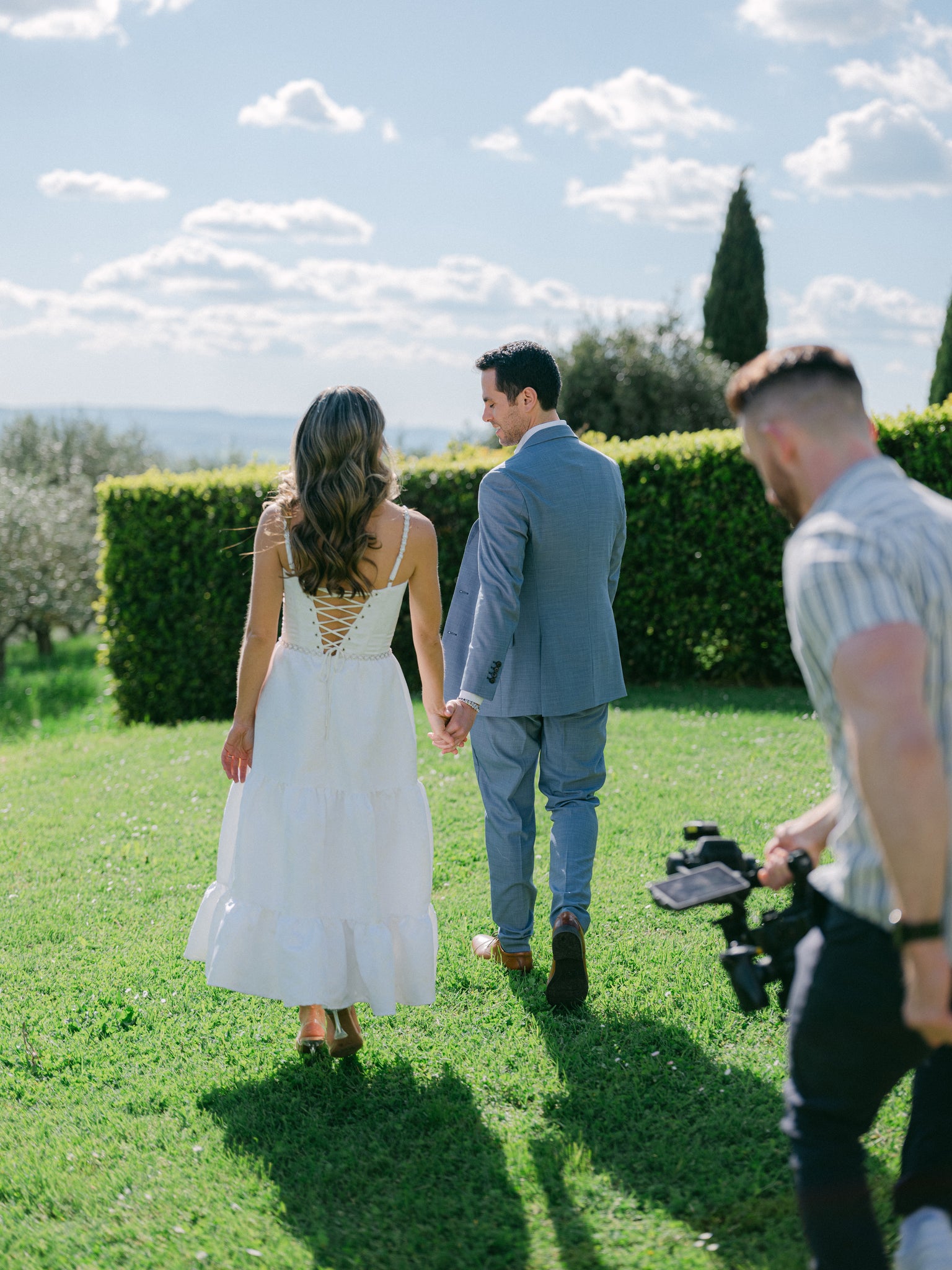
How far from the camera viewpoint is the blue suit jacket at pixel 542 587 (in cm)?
414

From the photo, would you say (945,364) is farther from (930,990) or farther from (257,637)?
(930,990)

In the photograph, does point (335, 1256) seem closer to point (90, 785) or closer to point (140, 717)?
point (90, 785)

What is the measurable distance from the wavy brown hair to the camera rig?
5.39 ft

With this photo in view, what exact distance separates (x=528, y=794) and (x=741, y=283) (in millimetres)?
23533

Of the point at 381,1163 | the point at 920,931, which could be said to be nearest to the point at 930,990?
the point at 920,931

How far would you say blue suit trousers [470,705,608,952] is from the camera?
4.37 m

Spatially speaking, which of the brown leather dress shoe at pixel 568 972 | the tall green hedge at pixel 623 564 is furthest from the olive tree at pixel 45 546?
the brown leather dress shoe at pixel 568 972

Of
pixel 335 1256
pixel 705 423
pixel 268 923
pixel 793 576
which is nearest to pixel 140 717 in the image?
pixel 268 923

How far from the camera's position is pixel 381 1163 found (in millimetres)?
3195

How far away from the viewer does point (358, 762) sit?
374 cm

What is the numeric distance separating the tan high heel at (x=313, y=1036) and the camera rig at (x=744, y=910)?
191cm

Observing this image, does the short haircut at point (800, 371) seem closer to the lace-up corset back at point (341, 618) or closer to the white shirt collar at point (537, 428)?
the lace-up corset back at point (341, 618)

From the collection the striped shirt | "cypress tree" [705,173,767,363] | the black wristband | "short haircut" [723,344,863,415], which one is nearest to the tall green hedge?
"short haircut" [723,344,863,415]

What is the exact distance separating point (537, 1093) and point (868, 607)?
94.4 inches
